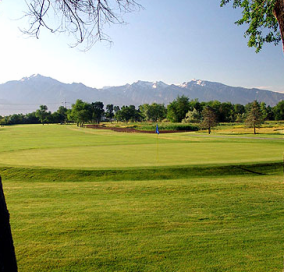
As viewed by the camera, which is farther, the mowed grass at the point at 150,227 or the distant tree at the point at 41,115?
the distant tree at the point at 41,115

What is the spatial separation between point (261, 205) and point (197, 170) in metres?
5.33

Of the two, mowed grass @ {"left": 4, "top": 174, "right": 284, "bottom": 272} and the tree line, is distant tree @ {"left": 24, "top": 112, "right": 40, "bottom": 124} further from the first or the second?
mowed grass @ {"left": 4, "top": 174, "right": 284, "bottom": 272}

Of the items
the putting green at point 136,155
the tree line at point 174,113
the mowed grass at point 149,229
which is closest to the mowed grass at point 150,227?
the mowed grass at point 149,229

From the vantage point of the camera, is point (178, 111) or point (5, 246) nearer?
point (5, 246)

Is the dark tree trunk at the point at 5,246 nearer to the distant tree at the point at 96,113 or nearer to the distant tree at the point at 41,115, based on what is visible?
the distant tree at the point at 96,113

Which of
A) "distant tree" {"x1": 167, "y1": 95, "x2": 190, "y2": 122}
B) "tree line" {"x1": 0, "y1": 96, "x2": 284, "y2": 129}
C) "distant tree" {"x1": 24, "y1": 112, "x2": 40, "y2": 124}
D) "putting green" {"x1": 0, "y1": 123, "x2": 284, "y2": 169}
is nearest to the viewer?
"putting green" {"x1": 0, "y1": 123, "x2": 284, "y2": 169}

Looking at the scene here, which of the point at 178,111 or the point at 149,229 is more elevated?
the point at 178,111

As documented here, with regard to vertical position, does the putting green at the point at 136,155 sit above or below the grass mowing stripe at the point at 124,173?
above

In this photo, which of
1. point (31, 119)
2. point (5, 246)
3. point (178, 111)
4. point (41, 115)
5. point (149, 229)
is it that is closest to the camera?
point (5, 246)

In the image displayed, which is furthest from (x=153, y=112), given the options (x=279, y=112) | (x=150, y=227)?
(x=150, y=227)

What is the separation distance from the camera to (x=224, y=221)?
18.3 feet

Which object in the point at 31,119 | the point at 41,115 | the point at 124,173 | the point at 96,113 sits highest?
the point at 96,113

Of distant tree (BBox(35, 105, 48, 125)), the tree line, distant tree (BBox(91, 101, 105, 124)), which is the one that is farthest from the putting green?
distant tree (BBox(35, 105, 48, 125))

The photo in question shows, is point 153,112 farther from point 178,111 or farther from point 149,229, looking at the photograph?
point 149,229
